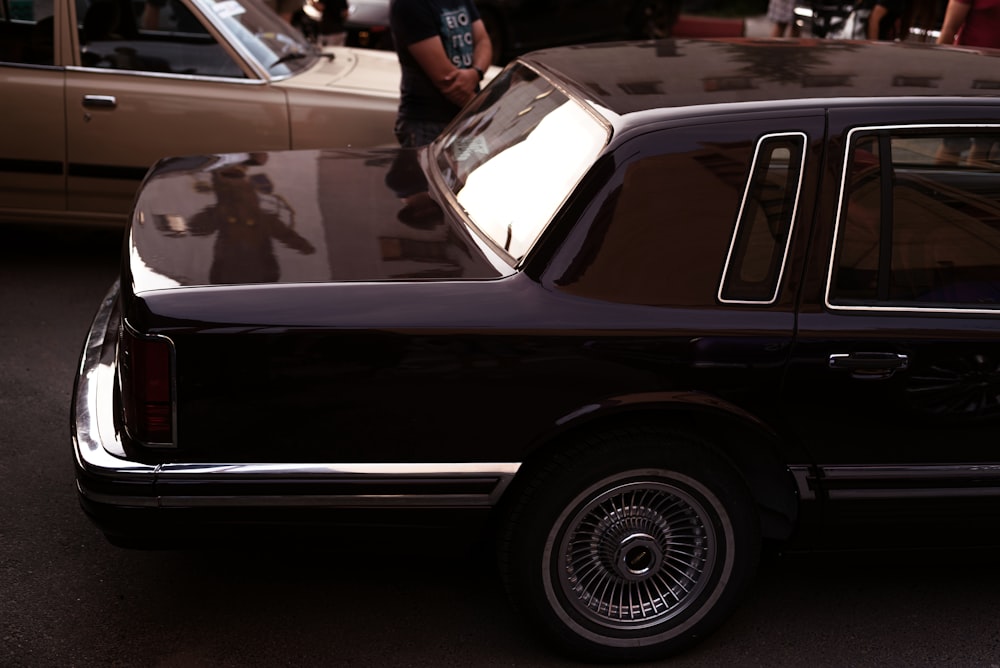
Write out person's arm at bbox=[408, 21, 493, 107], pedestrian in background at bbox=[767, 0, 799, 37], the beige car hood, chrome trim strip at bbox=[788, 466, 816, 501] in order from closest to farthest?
chrome trim strip at bbox=[788, 466, 816, 501] < person's arm at bbox=[408, 21, 493, 107] < the beige car hood < pedestrian in background at bbox=[767, 0, 799, 37]

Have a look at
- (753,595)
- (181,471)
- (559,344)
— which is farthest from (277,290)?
(753,595)

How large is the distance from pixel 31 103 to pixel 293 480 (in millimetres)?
3639

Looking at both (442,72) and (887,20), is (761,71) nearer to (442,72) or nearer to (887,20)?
(442,72)

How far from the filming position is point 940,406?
3.08 m

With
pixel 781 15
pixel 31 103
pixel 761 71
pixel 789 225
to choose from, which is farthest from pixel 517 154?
→ pixel 781 15

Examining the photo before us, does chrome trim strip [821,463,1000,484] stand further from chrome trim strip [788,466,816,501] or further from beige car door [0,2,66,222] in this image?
beige car door [0,2,66,222]

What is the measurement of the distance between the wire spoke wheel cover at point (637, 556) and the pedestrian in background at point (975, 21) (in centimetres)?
434

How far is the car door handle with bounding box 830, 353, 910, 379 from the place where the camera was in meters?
3.01

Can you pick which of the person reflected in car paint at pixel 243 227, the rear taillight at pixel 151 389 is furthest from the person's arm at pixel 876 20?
the rear taillight at pixel 151 389

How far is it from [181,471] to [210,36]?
3.61 meters

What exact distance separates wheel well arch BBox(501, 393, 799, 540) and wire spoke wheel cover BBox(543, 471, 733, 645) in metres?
0.12

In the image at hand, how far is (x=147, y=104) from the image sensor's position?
5867mm

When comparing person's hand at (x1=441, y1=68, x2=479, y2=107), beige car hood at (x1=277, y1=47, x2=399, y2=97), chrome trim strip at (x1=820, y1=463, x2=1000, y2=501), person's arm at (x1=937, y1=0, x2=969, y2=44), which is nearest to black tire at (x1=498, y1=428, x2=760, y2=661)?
chrome trim strip at (x1=820, y1=463, x2=1000, y2=501)

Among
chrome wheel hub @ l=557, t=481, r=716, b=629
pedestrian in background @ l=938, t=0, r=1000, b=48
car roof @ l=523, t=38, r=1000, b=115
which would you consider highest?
car roof @ l=523, t=38, r=1000, b=115
